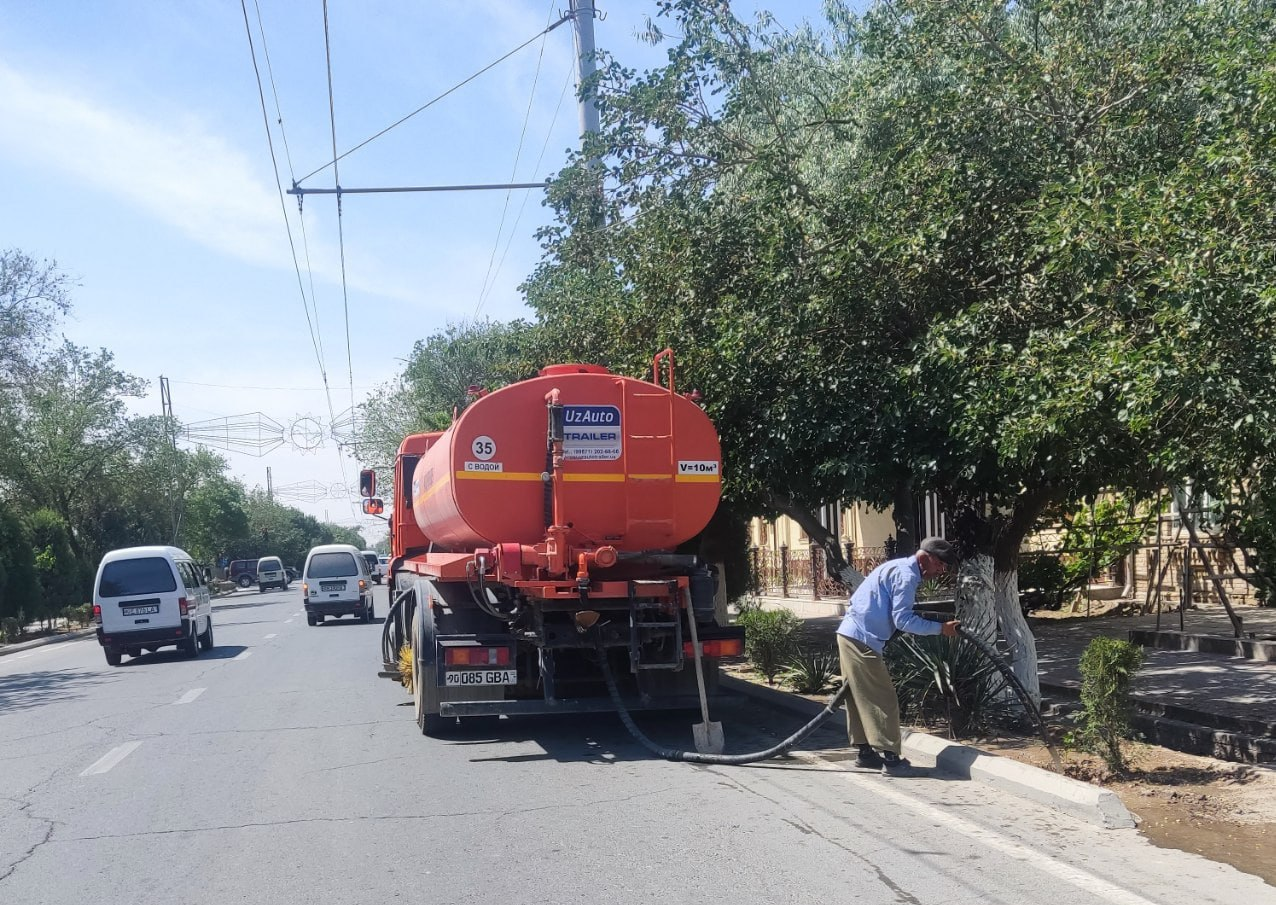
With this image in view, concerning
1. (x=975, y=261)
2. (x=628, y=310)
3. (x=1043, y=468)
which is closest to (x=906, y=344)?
(x=975, y=261)

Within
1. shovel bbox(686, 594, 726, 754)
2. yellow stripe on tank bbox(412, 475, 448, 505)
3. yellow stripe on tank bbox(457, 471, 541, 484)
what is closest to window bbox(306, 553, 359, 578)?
yellow stripe on tank bbox(412, 475, 448, 505)

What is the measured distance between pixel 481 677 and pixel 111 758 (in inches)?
135

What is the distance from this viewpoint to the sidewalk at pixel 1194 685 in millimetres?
9266

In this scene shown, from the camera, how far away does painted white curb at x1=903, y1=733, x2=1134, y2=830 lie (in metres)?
6.67

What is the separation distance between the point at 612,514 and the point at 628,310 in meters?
3.79

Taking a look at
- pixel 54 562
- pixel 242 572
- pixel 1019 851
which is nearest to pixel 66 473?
pixel 54 562

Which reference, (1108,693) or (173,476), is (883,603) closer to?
(1108,693)

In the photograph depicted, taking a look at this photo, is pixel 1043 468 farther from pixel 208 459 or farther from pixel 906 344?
pixel 208 459

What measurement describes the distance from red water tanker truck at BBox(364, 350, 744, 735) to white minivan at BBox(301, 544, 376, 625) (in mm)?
20860

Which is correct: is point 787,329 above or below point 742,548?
above

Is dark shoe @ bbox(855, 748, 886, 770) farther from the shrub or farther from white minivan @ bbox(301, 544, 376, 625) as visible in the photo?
white minivan @ bbox(301, 544, 376, 625)

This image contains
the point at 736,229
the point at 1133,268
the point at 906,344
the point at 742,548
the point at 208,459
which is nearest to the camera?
the point at 1133,268

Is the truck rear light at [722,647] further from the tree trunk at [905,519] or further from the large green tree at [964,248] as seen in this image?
the tree trunk at [905,519]

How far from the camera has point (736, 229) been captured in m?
11.3
